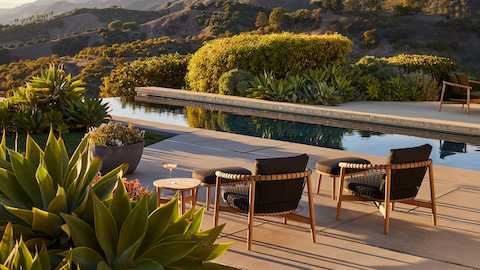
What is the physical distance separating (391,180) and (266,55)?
1294 cm

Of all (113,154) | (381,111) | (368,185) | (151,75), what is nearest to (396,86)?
(381,111)

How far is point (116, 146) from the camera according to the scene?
8.27 meters

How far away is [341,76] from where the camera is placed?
18.2 meters

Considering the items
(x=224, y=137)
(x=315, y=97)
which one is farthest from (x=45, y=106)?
(x=315, y=97)

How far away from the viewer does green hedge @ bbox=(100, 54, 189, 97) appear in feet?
69.1

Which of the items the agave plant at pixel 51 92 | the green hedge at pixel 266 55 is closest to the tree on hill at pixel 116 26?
the green hedge at pixel 266 55

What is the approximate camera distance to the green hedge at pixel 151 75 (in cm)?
2106

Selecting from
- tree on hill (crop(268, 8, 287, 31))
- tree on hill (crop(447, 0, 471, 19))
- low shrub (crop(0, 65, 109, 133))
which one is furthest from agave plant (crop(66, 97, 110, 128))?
tree on hill (crop(447, 0, 471, 19))

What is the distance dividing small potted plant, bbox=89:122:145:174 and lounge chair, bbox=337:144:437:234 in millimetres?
3023

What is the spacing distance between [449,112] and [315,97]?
331 cm

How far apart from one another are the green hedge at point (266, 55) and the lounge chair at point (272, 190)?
13.1 meters

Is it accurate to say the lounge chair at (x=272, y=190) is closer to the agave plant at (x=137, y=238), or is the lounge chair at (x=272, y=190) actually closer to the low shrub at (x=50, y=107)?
the agave plant at (x=137, y=238)

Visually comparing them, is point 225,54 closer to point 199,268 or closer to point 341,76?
point 341,76

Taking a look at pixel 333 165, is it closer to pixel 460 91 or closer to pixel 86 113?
pixel 86 113
